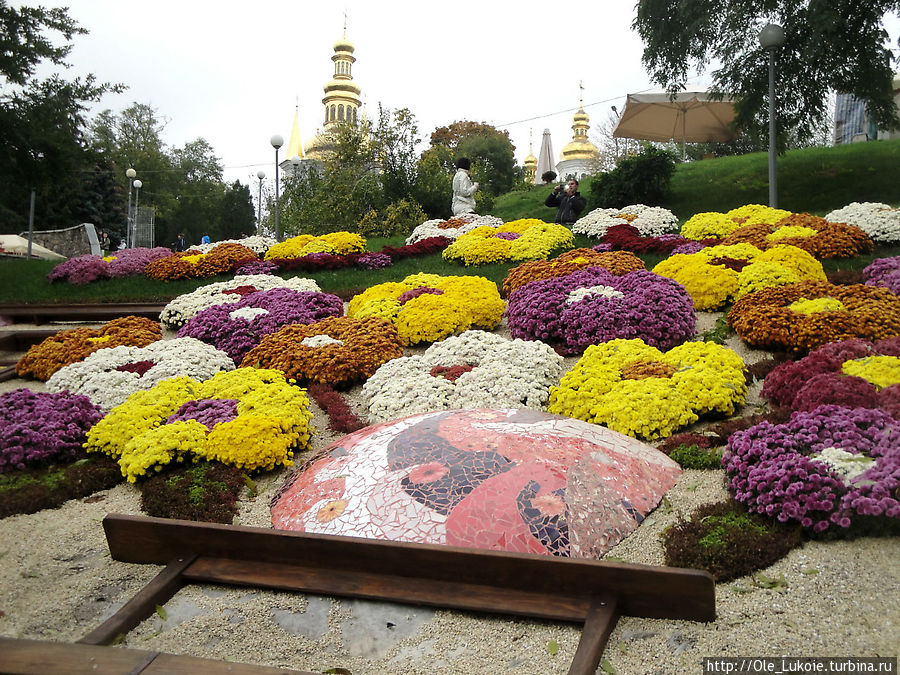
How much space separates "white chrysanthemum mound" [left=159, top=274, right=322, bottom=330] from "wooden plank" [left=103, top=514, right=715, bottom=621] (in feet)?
21.3

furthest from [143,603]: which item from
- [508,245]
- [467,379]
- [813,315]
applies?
[508,245]

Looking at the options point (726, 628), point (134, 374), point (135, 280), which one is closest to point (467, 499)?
point (726, 628)

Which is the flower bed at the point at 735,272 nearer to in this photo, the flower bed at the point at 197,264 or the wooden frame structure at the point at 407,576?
the wooden frame structure at the point at 407,576

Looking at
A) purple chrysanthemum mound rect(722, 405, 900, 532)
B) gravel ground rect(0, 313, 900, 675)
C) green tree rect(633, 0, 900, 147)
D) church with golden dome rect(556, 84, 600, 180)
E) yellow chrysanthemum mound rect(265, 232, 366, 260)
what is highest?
church with golden dome rect(556, 84, 600, 180)

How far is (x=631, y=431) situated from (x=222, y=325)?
19.8ft

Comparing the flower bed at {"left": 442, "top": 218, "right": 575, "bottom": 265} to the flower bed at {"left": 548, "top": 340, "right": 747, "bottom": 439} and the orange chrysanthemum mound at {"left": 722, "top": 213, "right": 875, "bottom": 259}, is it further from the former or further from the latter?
the flower bed at {"left": 548, "top": 340, "right": 747, "bottom": 439}

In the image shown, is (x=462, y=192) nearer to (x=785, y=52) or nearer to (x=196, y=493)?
(x=785, y=52)

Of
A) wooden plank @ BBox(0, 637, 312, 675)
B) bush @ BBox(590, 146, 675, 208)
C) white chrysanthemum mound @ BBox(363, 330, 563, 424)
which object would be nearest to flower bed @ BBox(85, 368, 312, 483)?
white chrysanthemum mound @ BBox(363, 330, 563, 424)

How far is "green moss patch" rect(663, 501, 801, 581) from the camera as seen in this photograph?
3.59 metres

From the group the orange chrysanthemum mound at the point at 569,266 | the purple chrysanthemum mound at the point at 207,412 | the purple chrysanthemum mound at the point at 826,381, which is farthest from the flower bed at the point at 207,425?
the orange chrysanthemum mound at the point at 569,266

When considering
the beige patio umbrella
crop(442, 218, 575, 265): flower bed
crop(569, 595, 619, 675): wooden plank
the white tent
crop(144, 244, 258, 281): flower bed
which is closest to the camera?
crop(569, 595, 619, 675): wooden plank

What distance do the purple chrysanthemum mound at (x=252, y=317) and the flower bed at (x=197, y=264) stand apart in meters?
3.97

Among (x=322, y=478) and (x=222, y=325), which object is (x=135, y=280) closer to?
(x=222, y=325)

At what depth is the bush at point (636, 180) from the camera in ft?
56.4
